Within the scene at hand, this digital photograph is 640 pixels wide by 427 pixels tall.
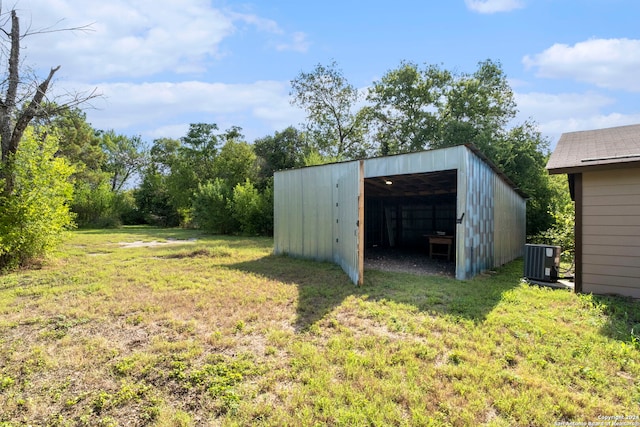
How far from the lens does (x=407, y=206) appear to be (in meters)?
11.3

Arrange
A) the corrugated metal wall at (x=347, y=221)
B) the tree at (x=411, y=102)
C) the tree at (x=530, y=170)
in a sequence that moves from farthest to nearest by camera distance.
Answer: the tree at (x=411, y=102) < the tree at (x=530, y=170) < the corrugated metal wall at (x=347, y=221)

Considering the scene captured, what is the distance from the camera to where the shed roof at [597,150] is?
4.22 meters

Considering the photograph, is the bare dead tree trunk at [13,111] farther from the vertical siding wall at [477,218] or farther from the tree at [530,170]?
the tree at [530,170]

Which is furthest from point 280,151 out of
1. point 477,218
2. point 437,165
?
point 477,218

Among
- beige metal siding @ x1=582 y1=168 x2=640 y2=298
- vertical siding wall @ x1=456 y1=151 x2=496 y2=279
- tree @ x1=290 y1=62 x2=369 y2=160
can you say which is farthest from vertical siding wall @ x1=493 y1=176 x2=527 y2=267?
tree @ x1=290 y1=62 x2=369 y2=160

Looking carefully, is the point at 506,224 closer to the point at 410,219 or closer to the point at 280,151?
the point at 410,219

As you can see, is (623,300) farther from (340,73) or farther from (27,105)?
(340,73)

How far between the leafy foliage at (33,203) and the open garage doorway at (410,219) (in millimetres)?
6811

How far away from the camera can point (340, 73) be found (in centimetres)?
2042

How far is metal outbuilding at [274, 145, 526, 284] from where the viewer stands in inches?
210

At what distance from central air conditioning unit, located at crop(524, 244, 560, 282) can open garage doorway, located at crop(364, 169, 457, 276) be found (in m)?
2.56

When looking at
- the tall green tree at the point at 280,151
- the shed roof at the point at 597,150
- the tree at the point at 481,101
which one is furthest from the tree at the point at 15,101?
the tree at the point at 481,101

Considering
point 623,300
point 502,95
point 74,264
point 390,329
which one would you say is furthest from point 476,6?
point 502,95

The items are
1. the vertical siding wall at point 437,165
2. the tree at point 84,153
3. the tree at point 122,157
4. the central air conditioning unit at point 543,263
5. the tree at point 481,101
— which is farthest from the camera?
the tree at point 122,157
